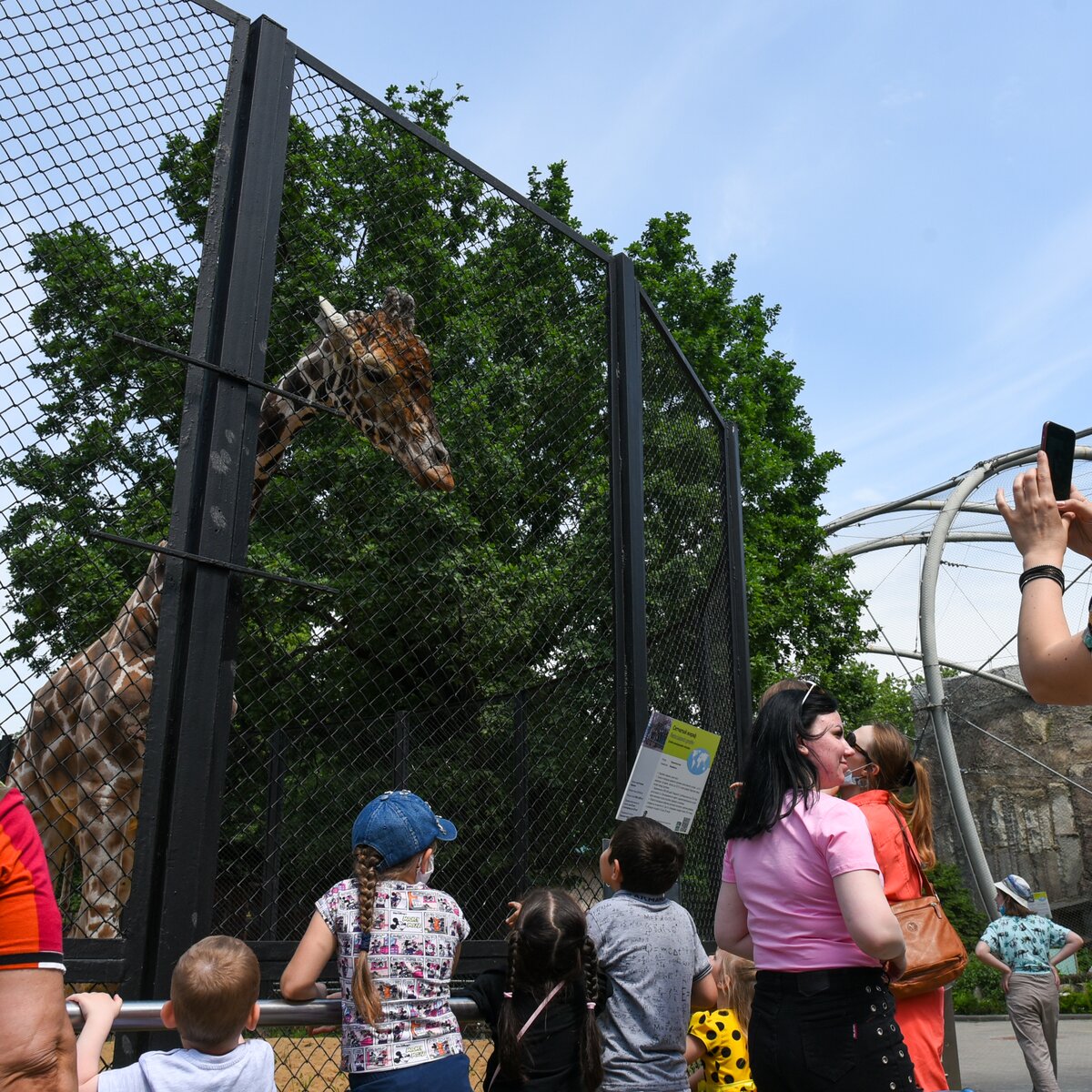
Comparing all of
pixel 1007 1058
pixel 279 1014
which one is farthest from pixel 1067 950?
pixel 279 1014

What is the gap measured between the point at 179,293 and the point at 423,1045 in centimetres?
411

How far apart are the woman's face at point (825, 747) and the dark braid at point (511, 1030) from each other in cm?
93

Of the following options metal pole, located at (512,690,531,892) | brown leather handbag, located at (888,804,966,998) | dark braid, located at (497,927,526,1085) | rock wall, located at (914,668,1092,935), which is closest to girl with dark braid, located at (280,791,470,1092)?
dark braid, located at (497,927,526,1085)

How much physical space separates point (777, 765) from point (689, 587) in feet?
9.58

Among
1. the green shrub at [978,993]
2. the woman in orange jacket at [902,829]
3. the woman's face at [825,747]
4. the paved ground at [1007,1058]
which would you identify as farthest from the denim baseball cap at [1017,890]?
the green shrub at [978,993]

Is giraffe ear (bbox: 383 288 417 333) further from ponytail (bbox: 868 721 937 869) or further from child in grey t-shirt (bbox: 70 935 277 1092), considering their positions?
child in grey t-shirt (bbox: 70 935 277 1092)

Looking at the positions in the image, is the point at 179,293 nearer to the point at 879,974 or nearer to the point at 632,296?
the point at 632,296

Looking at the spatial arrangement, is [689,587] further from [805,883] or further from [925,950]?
[805,883]

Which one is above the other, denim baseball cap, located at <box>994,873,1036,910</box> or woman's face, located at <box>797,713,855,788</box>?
woman's face, located at <box>797,713,855,788</box>

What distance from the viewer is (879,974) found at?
109 inches

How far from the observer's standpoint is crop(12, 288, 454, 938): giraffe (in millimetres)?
3846

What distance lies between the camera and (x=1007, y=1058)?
11133 mm

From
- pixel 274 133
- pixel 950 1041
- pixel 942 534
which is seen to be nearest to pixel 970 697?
pixel 942 534

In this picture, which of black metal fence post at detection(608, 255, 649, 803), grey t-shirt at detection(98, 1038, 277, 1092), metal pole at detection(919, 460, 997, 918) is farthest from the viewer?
metal pole at detection(919, 460, 997, 918)
